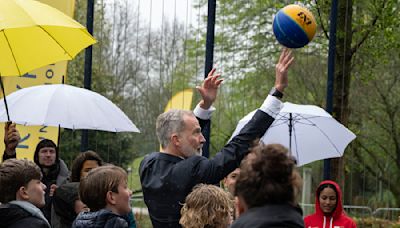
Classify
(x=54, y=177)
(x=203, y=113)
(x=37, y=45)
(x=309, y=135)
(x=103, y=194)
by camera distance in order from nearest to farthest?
1. (x=103, y=194)
2. (x=203, y=113)
3. (x=37, y=45)
4. (x=54, y=177)
5. (x=309, y=135)

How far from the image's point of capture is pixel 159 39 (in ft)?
37.6

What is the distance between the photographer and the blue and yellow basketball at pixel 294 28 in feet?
24.2

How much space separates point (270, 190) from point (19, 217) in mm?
2199

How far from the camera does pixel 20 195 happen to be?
5672 millimetres

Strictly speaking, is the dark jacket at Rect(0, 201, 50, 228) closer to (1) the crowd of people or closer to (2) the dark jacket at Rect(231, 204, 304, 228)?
(1) the crowd of people

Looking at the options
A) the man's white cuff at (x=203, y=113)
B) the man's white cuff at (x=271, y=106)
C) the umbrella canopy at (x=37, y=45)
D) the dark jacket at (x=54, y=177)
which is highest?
the umbrella canopy at (x=37, y=45)

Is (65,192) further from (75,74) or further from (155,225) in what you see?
(75,74)

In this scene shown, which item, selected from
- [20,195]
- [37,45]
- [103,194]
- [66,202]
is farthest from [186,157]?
[37,45]

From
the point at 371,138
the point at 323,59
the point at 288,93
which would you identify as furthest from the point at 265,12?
the point at 371,138

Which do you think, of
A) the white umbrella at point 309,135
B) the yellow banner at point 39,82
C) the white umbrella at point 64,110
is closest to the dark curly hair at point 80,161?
the white umbrella at point 64,110

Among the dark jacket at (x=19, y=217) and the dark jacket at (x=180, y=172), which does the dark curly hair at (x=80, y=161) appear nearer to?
the dark jacket at (x=180, y=172)

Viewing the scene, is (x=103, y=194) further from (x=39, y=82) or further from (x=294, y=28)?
(x=39, y=82)

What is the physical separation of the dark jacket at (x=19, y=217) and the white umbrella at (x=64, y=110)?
3.39m

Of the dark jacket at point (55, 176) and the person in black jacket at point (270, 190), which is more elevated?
the person in black jacket at point (270, 190)
